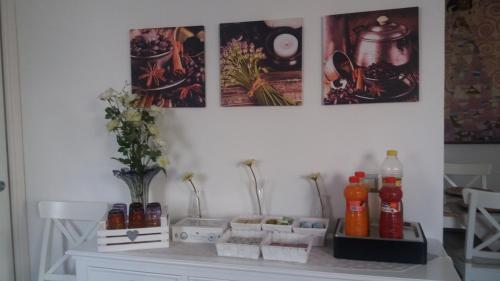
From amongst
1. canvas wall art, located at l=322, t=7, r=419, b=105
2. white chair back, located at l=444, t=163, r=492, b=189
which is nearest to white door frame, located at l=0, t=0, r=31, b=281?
canvas wall art, located at l=322, t=7, r=419, b=105

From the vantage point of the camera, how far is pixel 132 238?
1.47 metres

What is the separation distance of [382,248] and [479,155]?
2.86 metres

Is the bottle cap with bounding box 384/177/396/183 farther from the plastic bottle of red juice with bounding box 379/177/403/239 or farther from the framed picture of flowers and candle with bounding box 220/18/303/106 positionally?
the framed picture of flowers and candle with bounding box 220/18/303/106

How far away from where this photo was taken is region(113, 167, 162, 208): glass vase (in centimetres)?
157

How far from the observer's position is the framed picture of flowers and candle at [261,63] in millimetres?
1592

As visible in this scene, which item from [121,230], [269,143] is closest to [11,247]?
[121,230]

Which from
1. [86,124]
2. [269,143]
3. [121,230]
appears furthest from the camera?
[86,124]

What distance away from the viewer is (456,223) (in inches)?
83.5

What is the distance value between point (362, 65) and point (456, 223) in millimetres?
1247

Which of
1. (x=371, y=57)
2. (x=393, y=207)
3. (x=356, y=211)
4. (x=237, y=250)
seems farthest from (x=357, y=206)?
(x=371, y=57)

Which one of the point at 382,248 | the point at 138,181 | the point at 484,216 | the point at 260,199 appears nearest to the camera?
the point at 382,248

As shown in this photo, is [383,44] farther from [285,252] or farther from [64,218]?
[64,218]

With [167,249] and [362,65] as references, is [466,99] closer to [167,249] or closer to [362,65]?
[362,65]

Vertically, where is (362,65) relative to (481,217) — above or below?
above
